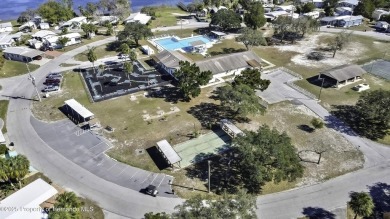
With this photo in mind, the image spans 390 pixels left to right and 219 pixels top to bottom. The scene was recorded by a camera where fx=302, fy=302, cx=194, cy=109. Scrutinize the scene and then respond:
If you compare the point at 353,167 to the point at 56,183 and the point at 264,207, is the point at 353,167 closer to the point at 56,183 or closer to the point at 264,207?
the point at 264,207

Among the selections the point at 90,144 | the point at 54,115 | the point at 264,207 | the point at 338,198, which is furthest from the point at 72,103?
the point at 338,198

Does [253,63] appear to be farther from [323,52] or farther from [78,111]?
[78,111]

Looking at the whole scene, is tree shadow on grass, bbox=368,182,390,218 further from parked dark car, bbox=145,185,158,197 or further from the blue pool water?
the blue pool water

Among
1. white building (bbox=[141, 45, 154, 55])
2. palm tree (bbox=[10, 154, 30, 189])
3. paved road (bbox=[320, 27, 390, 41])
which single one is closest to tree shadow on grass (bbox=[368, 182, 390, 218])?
palm tree (bbox=[10, 154, 30, 189])

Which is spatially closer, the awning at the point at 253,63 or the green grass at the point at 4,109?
the green grass at the point at 4,109

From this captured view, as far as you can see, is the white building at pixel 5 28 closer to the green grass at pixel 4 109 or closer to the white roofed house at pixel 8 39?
the white roofed house at pixel 8 39

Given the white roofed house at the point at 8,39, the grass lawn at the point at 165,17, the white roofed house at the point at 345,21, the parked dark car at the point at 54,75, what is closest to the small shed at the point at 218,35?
the grass lawn at the point at 165,17

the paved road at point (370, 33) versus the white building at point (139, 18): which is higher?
the white building at point (139, 18)
